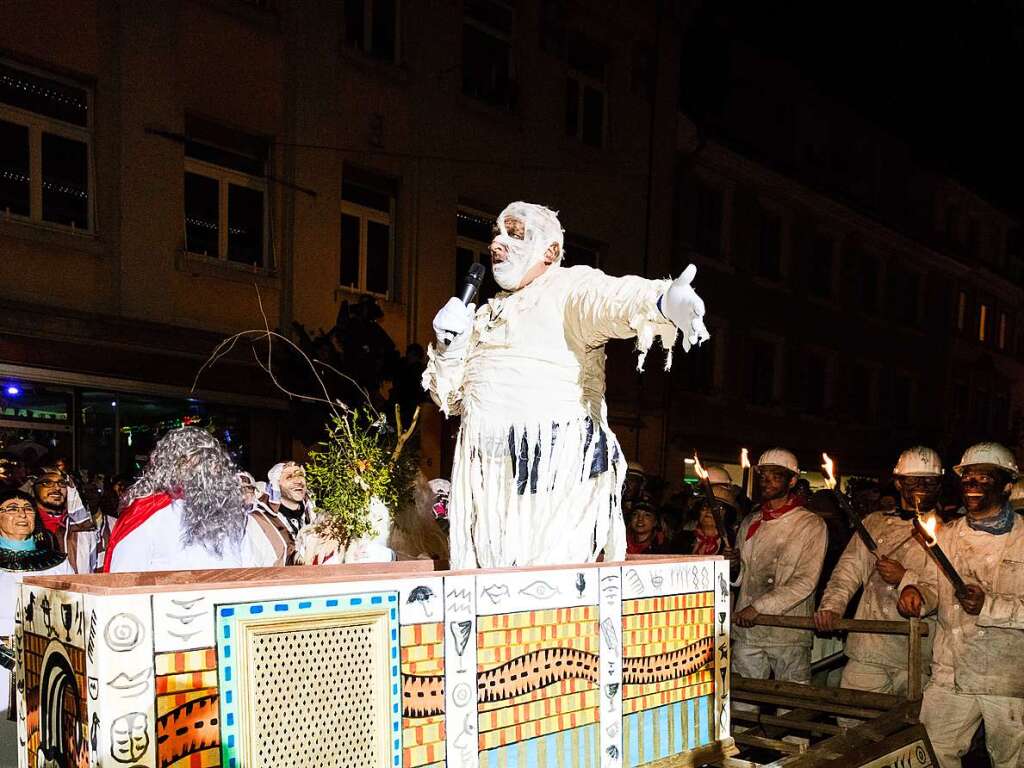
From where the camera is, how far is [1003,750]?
4.24 metres

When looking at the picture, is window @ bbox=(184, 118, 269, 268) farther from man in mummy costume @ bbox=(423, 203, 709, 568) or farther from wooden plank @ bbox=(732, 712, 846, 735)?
wooden plank @ bbox=(732, 712, 846, 735)

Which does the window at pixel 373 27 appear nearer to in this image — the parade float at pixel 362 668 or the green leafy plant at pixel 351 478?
the green leafy plant at pixel 351 478

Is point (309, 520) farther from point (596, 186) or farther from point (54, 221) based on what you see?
point (596, 186)

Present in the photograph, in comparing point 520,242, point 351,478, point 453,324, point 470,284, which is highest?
point 520,242

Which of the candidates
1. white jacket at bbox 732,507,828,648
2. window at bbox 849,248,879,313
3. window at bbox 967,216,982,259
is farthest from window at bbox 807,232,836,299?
white jacket at bbox 732,507,828,648

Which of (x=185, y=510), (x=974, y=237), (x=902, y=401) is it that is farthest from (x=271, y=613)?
(x=974, y=237)

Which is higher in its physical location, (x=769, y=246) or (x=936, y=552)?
(x=769, y=246)

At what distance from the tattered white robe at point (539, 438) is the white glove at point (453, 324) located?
0.06m

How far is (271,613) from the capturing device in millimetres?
2082

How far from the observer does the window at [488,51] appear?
14.2m

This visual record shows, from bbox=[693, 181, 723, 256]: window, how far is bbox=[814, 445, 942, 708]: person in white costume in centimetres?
1414

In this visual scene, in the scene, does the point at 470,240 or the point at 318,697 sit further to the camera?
the point at 470,240

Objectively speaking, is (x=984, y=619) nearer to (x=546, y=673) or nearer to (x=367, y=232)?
(x=546, y=673)

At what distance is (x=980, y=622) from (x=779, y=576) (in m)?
1.24
